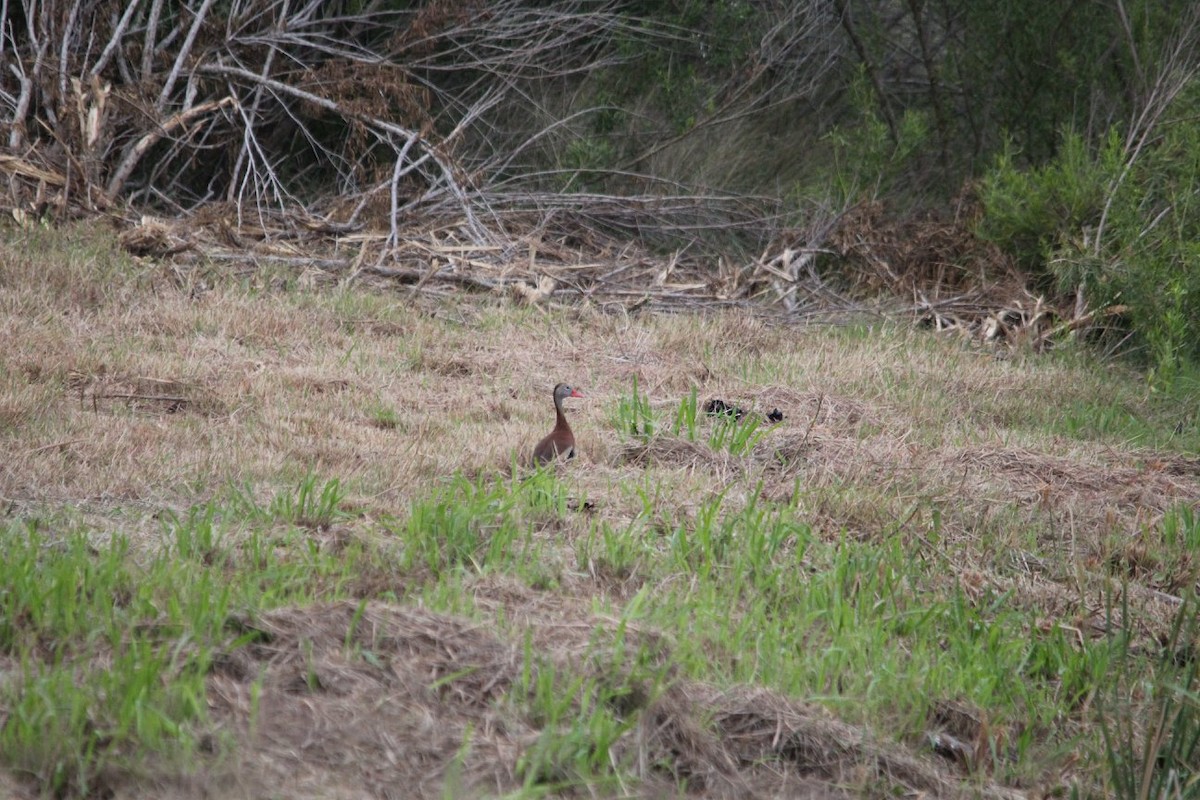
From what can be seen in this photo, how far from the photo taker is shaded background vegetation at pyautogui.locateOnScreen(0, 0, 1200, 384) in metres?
→ 9.23

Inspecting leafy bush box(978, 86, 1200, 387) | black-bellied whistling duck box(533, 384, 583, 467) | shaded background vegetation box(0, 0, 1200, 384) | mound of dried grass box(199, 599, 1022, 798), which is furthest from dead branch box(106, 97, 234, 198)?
mound of dried grass box(199, 599, 1022, 798)

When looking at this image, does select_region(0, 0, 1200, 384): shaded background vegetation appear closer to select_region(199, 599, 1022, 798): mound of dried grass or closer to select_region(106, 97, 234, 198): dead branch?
select_region(106, 97, 234, 198): dead branch

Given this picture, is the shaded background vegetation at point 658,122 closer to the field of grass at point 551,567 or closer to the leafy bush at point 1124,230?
the leafy bush at point 1124,230

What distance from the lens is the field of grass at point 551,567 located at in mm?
3010

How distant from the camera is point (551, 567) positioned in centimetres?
421

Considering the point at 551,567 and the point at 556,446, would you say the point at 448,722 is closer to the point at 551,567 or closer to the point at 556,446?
the point at 551,567

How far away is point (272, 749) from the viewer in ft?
9.27

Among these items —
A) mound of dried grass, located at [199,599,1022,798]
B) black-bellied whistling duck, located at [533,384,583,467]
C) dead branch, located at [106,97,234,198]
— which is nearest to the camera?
mound of dried grass, located at [199,599,1022,798]

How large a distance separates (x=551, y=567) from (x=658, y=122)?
8174mm

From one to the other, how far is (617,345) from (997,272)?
382 cm

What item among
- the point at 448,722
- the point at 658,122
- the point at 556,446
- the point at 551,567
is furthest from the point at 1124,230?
the point at 448,722

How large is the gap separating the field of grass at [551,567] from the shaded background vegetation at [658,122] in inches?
76.3

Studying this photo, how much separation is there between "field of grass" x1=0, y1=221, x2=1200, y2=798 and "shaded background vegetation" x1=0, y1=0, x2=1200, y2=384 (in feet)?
6.35

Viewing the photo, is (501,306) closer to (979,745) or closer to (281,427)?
(281,427)
